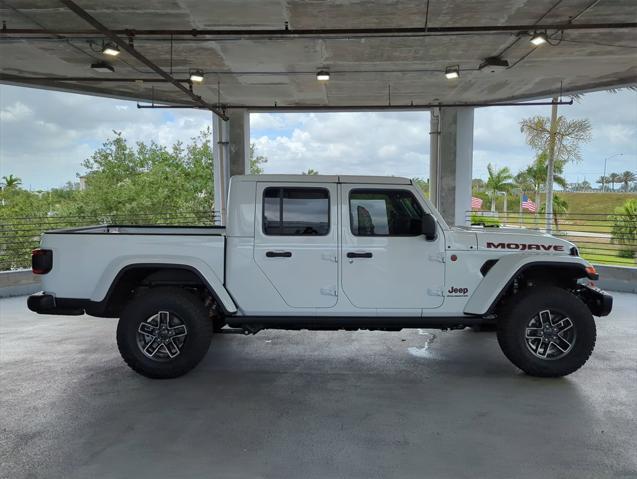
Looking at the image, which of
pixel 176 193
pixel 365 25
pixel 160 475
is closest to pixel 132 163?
pixel 176 193

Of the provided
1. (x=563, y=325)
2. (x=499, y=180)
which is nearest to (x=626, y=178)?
(x=499, y=180)

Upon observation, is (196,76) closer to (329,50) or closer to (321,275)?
(329,50)

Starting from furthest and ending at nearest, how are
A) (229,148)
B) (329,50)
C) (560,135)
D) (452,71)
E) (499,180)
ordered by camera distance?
1. (499,180)
2. (560,135)
3. (229,148)
4. (452,71)
5. (329,50)

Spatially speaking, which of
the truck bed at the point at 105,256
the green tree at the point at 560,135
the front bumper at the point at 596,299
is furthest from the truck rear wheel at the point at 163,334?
the green tree at the point at 560,135

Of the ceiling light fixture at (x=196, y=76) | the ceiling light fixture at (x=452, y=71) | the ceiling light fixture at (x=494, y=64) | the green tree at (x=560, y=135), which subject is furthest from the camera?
the green tree at (x=560, y=135)

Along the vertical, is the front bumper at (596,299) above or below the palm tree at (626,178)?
below

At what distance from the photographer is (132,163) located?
71.6 feet

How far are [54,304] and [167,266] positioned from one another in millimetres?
1042

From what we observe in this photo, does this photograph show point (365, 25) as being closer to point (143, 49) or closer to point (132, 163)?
point (143, 49)

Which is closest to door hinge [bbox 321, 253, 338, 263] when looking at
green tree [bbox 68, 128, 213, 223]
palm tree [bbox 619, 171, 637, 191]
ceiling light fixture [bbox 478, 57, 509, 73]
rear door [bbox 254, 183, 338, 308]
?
rear door [bbox 254, 183, 338, 308]

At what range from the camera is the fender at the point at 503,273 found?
3.93 meters

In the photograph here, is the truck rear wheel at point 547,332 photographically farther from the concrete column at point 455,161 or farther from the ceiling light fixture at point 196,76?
the concrete column at point 455,161

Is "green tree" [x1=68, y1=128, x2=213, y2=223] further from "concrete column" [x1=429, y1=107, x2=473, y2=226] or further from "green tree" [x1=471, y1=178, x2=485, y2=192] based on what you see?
"green tree" [x1=471, y1=178, x2=485, y2=192]

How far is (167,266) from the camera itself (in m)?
3.91
